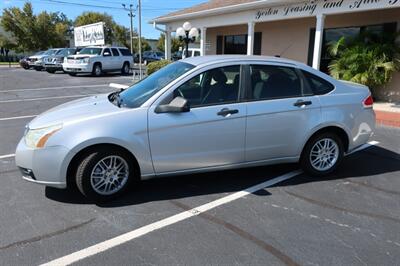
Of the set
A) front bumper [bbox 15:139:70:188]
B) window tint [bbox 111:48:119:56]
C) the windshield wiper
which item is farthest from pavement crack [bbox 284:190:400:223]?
window tint [bbox 111:48:119:56]

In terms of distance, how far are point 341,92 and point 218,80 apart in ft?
5.89

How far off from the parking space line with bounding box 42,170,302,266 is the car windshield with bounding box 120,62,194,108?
135 cm

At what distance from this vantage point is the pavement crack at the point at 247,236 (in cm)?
310

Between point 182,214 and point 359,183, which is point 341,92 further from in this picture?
point 182,214

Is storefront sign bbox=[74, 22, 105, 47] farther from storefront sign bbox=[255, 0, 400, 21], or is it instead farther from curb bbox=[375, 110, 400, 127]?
curb bbox=[375, 110, 400, 127]

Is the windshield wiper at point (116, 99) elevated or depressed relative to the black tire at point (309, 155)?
elevated

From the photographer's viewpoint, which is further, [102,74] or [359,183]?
[102,74]

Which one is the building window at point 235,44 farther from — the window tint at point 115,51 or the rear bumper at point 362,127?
the rear bumper at point 362,127

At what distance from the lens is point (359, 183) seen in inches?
192

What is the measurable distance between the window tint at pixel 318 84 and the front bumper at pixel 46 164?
10.4 ft

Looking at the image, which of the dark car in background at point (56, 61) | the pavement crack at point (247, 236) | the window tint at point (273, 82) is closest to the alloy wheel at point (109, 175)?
the pavement crack at point (247, 236)

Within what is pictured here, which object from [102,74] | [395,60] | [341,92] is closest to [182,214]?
[341,92]

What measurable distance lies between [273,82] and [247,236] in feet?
7.00

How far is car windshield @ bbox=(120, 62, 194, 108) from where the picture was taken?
4.29m
